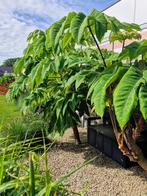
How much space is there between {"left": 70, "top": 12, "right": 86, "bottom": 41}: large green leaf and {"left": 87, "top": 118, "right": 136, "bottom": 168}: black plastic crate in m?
1.95

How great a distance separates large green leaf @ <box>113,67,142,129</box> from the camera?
1492 millimetres

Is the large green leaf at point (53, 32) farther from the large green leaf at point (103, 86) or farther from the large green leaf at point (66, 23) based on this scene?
the large green leaf at point (103, 86)

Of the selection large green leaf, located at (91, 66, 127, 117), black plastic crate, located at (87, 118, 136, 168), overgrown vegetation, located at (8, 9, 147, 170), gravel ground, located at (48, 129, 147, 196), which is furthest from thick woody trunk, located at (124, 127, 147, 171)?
large green leaf, located at (91, 66, 127, 117)

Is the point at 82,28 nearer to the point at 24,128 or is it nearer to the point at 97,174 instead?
the point at 97,174

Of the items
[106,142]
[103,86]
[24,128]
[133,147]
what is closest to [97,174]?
[106,142]

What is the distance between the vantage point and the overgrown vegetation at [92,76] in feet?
5.29

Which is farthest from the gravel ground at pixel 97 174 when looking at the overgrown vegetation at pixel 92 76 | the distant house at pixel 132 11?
the distant house at pixel 132 11

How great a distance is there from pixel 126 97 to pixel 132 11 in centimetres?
444

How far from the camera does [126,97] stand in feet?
5.09

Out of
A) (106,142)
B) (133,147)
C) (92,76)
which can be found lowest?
(106,142)

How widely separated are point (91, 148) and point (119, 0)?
11.9 feet

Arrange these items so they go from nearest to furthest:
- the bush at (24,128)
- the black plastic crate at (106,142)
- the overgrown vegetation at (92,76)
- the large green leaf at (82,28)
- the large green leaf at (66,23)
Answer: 1. the overgrown vegetation at (92,76)
2. the large green leaf at (82,28)
3. the large green leaf at (66,23)
4. the black plastic crate at (106,142)
5. the bush at (24,128)

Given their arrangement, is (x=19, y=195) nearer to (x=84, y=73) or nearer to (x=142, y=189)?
(x=84, y=73)

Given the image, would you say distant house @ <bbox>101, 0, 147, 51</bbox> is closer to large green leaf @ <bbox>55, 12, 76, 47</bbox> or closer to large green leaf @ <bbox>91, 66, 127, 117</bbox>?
large green leaf @ <bbox>55, 12, 76, 47</bbox>
